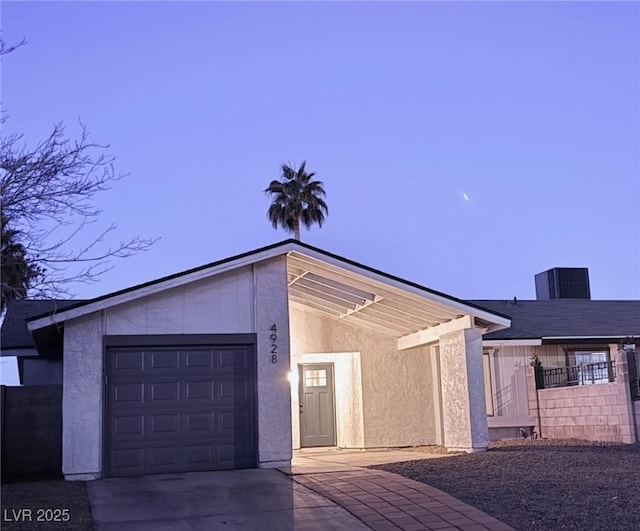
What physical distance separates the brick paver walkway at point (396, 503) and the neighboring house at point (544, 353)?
319 inches

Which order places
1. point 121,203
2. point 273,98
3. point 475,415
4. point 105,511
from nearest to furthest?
point 105,511, point 121,203, point 475,415, point 273,98

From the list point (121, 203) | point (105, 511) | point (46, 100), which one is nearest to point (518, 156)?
point (121, 203)

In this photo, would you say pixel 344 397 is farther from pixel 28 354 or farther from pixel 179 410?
pixel 28 354

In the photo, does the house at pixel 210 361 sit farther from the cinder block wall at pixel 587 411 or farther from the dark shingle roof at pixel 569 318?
the dark shingle roof at pixel 569 318

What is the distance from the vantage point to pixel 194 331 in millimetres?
13234

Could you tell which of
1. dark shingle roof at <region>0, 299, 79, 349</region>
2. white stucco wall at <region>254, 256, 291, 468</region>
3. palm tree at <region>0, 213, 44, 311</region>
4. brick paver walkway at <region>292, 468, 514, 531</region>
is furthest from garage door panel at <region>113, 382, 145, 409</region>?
dark shingle roof at <region>0, 299, 79, 349</region>

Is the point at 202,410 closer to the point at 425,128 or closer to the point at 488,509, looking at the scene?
the point at 488,509

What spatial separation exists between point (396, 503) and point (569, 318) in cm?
1413

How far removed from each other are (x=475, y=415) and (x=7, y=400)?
8637mm

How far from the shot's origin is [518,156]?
23.2 metres

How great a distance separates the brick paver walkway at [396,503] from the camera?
820 cm

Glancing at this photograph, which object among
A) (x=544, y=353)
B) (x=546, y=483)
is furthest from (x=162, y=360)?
(x=544, y=353)

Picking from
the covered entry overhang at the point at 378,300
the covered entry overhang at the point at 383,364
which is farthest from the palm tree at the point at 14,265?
the covered entry overhang at the point at 383,364

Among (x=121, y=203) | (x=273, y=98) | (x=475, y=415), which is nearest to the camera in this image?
(x=121, y=203)
